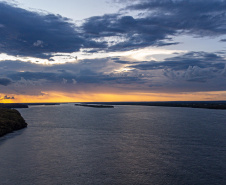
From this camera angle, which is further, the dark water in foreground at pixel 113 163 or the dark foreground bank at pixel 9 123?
the dark foreground bank at pixel 9 123

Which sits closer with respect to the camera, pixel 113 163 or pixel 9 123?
pixel 113 163

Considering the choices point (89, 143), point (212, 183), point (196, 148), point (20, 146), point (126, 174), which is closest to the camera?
point (212, 183)

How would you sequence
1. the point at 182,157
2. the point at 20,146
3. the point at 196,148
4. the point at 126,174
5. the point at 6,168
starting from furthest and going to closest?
1. the point at 20,146
2. the point at 196,148
3. the point at 182,157
4. the point at 6,168
5. the point at 126,174

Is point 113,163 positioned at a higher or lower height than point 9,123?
lower

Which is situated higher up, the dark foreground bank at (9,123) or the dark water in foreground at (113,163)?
the dark foreground bank at (9,123)

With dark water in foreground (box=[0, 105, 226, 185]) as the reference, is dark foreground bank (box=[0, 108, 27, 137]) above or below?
above

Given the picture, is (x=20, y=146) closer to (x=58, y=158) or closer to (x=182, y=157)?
(x=58, y=158)

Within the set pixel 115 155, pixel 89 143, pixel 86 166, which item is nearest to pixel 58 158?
pixel 86 166

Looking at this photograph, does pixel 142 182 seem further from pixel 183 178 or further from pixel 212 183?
pixel 212 183

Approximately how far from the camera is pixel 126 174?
24828 mm

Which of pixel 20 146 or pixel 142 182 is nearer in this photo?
pixel 142 182

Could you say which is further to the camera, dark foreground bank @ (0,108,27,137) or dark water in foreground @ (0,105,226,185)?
dark foreground bank @ (0,108,27,137)

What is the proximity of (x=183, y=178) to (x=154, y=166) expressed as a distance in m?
4.74

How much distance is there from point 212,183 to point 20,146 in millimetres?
31784
